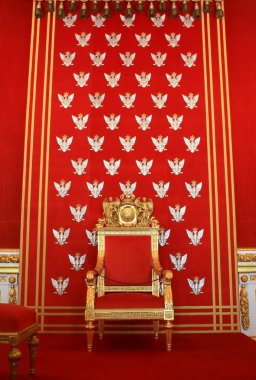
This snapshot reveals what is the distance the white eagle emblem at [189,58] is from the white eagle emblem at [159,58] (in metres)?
0.22

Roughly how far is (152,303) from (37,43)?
3.25 m

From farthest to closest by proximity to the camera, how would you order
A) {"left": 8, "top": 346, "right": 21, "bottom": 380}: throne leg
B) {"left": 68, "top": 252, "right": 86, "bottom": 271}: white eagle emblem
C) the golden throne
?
{"left": 68, "top": 252, "right": 86, "bottom": 271}: white eagle emblem
the golden throne
{"left": 8, "top": 346, "right": 21, "bottom": 380}: throne leg

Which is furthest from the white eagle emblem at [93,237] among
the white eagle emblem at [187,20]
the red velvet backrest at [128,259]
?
the white eagle emblem at [187,20]

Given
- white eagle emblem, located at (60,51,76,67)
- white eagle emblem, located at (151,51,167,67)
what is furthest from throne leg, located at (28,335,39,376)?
white eagle emblem, located at (151,51,167,67)

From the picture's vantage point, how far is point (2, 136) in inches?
190

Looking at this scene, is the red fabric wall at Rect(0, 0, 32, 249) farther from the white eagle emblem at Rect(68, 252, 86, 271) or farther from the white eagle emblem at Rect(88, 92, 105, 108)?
the white eagle emblem at Rect(88, 92, 105, 108)

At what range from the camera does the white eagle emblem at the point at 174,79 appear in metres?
4.96

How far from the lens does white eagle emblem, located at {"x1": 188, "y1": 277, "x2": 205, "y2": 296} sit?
14.9ft

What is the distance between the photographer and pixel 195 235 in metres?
4.64

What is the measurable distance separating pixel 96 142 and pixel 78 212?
0.81m

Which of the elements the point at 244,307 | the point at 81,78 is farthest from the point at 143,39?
the point at 244,307

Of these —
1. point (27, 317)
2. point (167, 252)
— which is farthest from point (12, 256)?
point (27, 317)

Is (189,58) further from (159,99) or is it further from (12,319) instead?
(12,319)

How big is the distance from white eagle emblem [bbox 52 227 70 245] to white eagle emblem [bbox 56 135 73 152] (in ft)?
2.95
